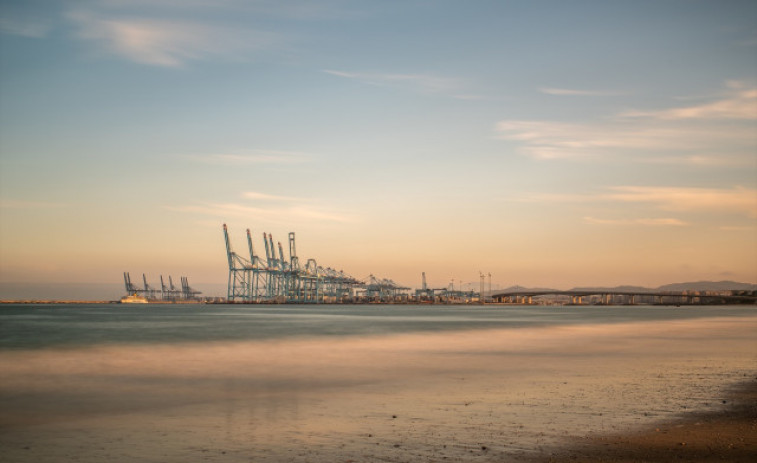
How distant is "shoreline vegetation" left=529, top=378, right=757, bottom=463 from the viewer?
8.96 meters

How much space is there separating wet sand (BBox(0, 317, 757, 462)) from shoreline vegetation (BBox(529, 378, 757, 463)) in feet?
0.33

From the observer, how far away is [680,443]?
9867mm

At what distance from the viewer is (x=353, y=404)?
15.2 m

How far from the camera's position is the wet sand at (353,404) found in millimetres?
10242

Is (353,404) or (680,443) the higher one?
(680,443)

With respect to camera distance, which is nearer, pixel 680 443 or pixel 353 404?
pixel 680 443

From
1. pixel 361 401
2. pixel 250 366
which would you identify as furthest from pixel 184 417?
pixel 250 366

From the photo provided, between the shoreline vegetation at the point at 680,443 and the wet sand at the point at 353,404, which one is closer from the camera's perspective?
the shoreline vegetation at the point at 680,443

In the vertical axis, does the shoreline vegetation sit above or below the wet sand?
above

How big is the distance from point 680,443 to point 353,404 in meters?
7.26

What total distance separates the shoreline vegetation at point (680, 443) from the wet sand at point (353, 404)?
10 centimetres

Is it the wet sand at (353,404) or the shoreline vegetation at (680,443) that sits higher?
the shoreline vegetation at (680,443)

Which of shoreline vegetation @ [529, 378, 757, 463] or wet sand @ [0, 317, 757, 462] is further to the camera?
wet sand @ [0, 317, 757, 462]

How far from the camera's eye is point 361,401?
15625mm
